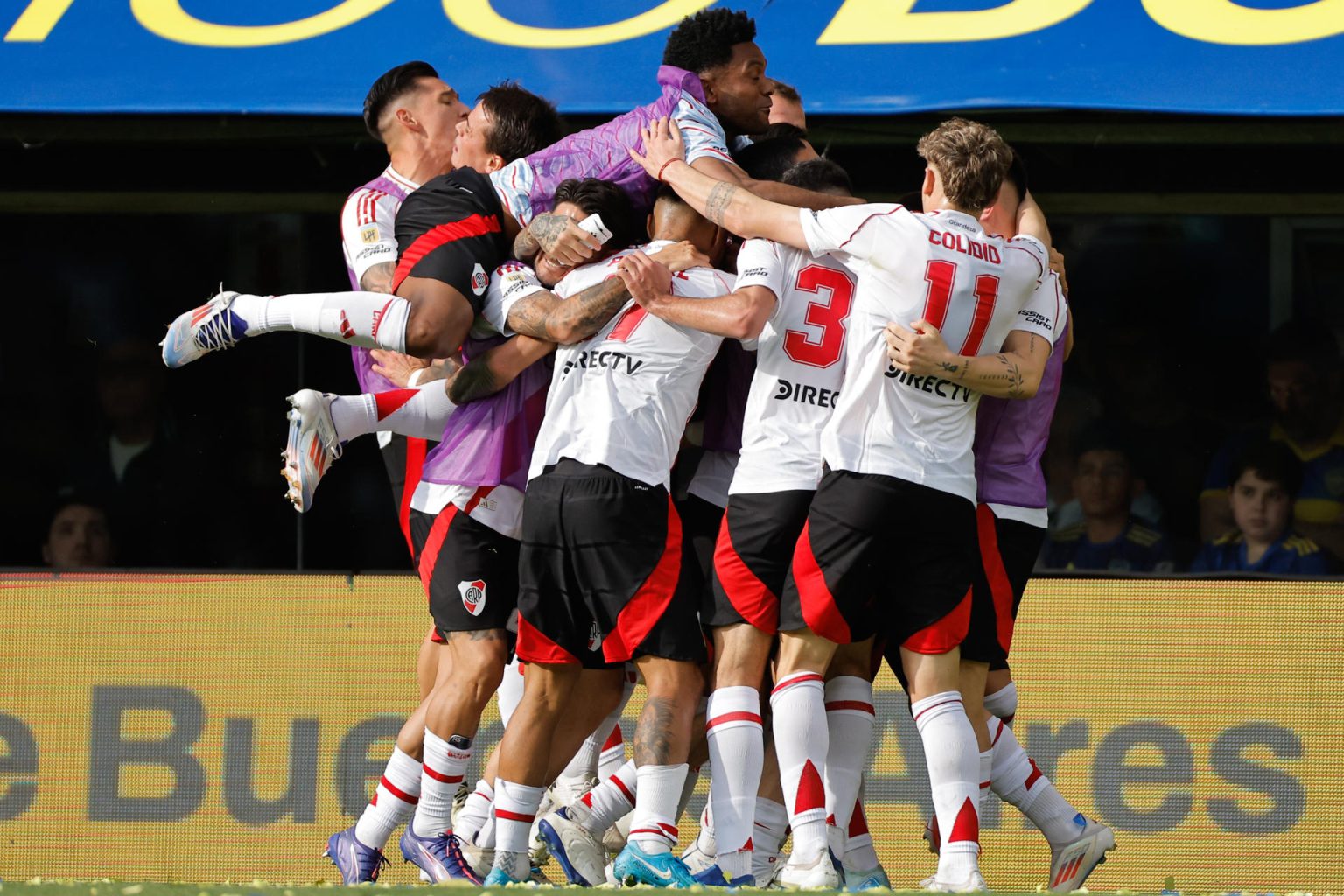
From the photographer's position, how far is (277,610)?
650cm

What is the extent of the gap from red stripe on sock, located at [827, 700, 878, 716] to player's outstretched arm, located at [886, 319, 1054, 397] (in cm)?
101

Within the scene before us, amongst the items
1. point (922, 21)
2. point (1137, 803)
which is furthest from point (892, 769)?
point (922, 21)

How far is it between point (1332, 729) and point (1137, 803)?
2.46ft

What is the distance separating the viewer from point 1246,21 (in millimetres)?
7285

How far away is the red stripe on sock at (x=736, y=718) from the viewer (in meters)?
4.68

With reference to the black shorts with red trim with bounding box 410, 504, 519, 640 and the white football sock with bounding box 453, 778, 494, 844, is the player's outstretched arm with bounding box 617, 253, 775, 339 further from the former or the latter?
the white football sock with bounding box 453, 778, 494, 844

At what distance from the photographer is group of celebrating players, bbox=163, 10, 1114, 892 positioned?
459 cm

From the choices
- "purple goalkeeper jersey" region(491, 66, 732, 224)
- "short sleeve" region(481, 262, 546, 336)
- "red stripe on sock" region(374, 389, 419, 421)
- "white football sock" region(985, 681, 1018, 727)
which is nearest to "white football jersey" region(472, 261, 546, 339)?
"short sleeve" region(481, 262, 546, 336)

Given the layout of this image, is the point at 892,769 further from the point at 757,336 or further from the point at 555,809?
the point at 757,336

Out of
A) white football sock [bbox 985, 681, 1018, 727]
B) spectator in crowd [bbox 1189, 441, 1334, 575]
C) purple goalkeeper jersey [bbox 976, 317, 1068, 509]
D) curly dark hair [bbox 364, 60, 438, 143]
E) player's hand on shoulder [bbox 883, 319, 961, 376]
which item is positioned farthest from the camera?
spectator in crowd [bbox 1189, 441, 1334, 575]

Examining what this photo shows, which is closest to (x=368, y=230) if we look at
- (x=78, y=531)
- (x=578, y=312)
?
(x=578, y=312)

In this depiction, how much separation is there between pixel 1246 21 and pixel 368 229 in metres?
3.95

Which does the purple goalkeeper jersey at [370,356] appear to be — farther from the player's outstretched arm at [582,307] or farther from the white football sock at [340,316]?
the player's outstretched arm at [582,307]

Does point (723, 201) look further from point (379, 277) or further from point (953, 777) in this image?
point (953, 777)
